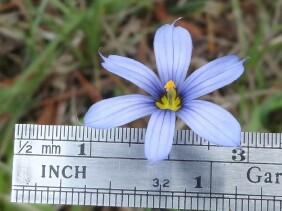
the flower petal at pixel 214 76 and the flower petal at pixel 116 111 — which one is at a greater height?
the flower petal at pixel 214 76

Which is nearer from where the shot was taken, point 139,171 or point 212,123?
point 212,123

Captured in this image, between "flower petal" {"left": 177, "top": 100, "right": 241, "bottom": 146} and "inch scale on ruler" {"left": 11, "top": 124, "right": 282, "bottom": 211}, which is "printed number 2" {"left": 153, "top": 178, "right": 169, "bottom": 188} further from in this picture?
"flower petal" {"left": 177, "top": 100, "right": 241, "bottom": 146}

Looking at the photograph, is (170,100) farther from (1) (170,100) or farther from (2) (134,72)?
(2) (134,72)

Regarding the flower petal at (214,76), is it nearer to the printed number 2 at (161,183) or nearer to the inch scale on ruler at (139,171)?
the inch scale on ruler at (139,171)

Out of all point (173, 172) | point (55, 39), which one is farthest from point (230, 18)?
point (173, 172)

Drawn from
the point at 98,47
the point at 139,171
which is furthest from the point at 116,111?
the point at 98,47

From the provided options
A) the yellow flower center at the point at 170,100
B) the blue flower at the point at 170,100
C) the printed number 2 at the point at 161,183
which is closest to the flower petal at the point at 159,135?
the blue flower at the point at 170,100
